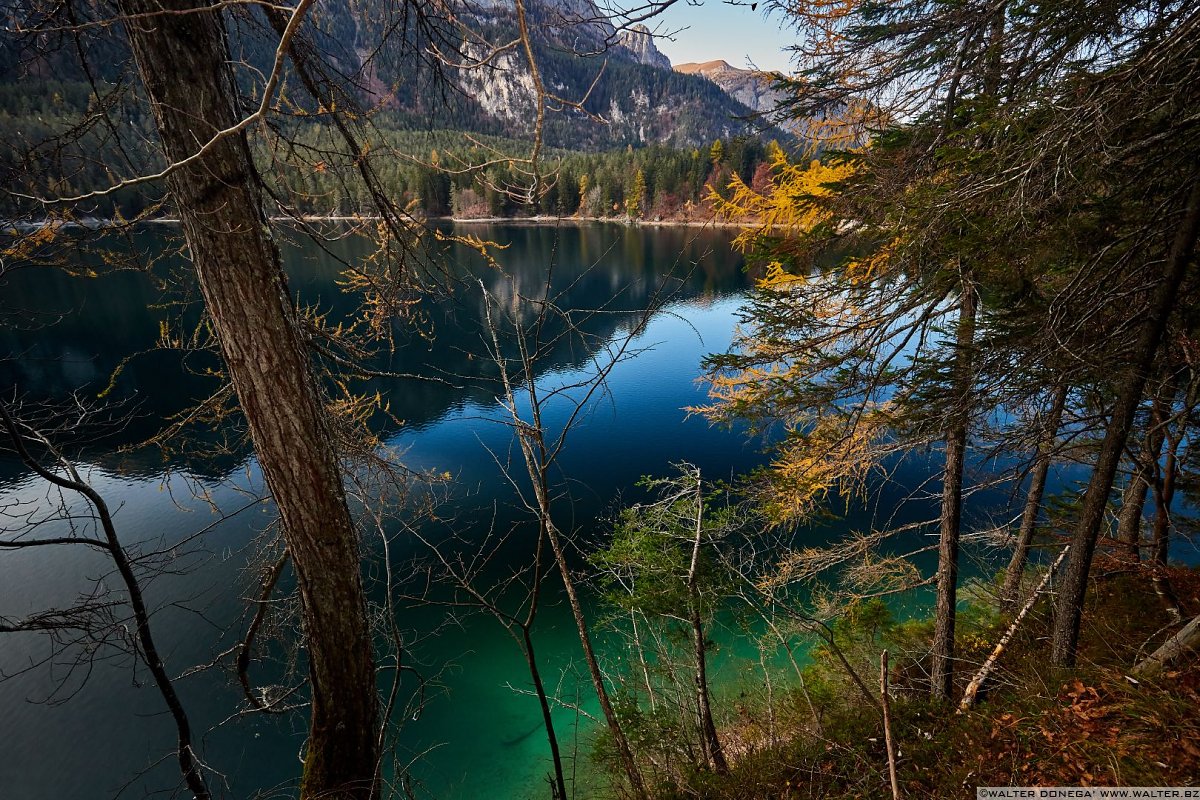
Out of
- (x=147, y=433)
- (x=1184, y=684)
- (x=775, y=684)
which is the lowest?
(x=775, y=684)

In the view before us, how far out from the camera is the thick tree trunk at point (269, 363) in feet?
5.57

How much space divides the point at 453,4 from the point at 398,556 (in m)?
9.49

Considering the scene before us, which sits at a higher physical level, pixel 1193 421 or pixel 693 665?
pixel 1193 421

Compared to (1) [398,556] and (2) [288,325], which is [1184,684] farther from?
(1) [398,556]

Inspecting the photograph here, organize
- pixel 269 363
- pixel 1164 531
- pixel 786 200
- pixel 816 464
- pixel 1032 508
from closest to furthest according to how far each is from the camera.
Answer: pixel 269 363, pixel 1164 531, pixel 816 464, pixel 1032 508, pixel 786 200

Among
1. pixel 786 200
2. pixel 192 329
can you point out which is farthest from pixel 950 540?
pixel 192 329

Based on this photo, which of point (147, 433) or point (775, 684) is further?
point (147, 433)

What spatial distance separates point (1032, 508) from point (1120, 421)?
109 inches

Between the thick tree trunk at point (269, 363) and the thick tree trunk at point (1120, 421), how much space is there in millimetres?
4201

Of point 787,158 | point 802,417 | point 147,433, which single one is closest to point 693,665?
point 802,417

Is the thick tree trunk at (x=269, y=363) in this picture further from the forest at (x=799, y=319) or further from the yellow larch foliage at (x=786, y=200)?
the yellow larch foliage at (x=786, y=200)

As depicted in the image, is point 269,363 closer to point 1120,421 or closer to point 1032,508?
point 1120,421

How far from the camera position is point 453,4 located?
2.06m

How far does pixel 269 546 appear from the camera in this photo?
3041mm
